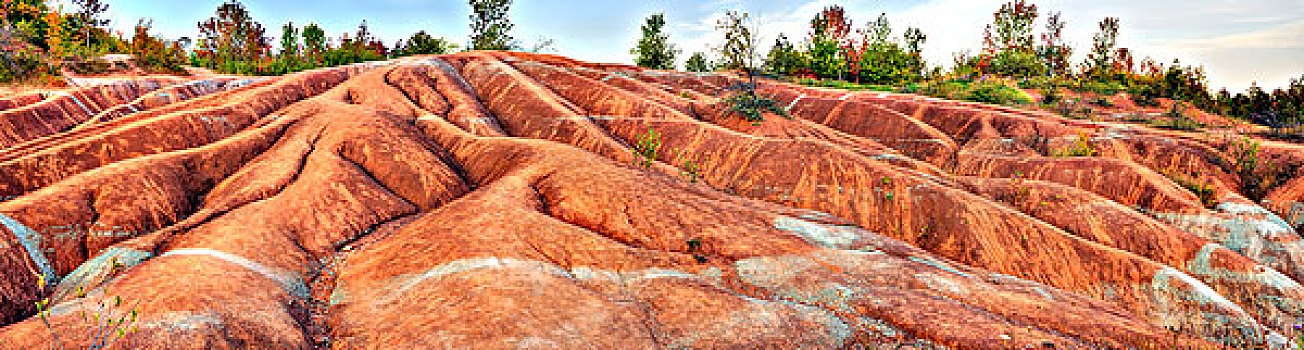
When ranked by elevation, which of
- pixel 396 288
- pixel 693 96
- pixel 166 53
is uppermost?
pixel 166 53

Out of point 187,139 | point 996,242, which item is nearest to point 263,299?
point 187,139

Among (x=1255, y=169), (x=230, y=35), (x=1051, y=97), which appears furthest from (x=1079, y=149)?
(x=230, y=35)

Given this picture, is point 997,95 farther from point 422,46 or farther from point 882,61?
point 422,46

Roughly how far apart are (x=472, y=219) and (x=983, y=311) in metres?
7.28

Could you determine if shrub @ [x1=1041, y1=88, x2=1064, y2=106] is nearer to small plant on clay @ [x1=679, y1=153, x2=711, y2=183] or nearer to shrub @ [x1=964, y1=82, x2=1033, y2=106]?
shrub @ [x1=964, y1=82, x2=1033, y2=106]

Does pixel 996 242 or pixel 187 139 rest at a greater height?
pixel 187 139

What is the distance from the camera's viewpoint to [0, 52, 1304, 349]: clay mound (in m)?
5.75

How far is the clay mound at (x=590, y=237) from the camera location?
18.9 ft

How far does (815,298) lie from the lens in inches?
269

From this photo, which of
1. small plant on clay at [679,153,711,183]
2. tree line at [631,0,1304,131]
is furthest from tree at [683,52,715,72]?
small plant on clay at [679,153,711,183]

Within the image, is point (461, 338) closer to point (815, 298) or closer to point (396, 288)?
point (396, 288)

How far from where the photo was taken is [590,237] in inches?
317

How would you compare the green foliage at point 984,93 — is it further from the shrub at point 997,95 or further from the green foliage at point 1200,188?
the green foliage at point 1200,188

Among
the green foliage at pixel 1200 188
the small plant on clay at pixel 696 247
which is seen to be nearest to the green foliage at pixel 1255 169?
the green foliage at pixel 1200 188
